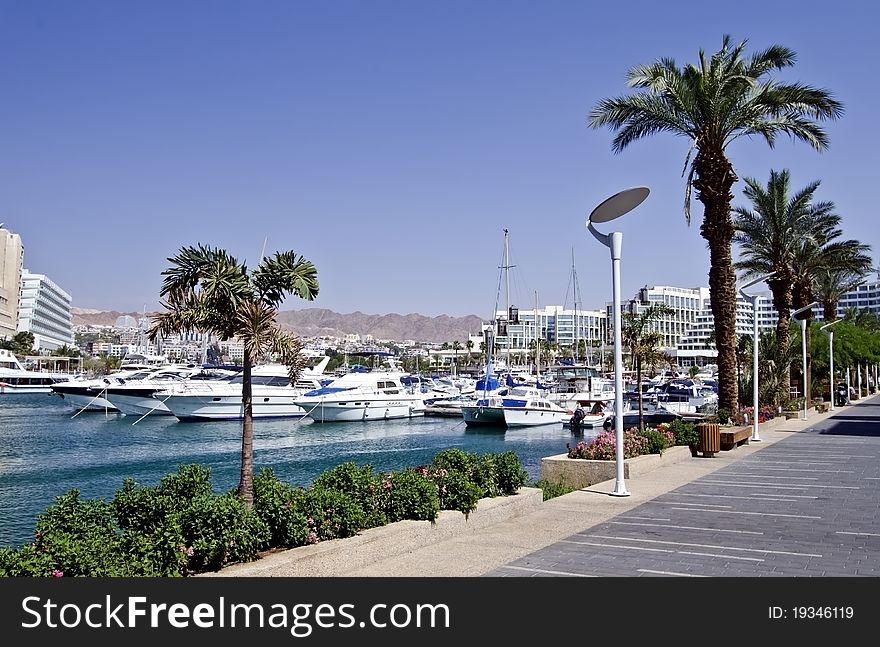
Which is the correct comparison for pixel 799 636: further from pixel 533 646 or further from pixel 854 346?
pixel 854 346

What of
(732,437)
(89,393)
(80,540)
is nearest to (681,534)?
(80,540)

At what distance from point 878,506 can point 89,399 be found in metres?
57.1

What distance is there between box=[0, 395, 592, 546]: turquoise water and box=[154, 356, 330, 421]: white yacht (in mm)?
869

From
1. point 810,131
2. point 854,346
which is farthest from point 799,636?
point 854,346

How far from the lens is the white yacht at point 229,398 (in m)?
50.0

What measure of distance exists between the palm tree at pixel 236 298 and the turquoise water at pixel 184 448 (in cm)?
962

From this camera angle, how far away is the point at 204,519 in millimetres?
6398

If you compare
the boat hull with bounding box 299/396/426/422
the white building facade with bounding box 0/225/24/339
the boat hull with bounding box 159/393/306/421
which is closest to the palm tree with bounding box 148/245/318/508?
the boat hull with bounding box 159/393/306/421

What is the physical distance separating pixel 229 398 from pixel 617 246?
43.1m

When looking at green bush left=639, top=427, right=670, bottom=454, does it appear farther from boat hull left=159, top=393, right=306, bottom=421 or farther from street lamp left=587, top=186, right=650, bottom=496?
boat hull left=159, top=393, right=306, bottom=421

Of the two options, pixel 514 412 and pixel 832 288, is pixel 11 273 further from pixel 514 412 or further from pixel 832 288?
pixel 832 288

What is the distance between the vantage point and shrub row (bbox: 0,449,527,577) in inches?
222

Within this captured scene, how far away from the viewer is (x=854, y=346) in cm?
4606

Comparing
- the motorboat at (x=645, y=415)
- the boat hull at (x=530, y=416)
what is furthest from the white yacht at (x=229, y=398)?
the motorboat at (x=645, y=415)
